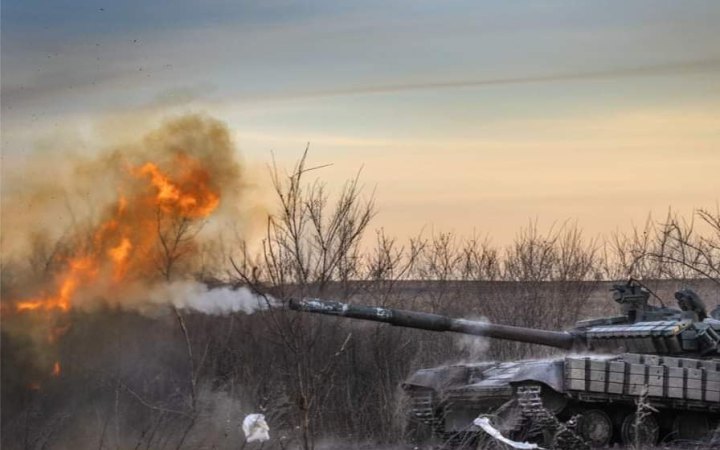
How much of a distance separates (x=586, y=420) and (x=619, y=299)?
114 inches

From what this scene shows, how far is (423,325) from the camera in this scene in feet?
56.7

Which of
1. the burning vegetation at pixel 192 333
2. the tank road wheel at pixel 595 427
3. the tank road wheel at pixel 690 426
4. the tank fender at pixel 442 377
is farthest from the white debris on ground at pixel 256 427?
the tank road wheel at pixel 690 426

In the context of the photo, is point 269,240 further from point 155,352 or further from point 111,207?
point 155,352

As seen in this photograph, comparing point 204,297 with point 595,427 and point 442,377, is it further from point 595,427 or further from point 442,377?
point 595,427

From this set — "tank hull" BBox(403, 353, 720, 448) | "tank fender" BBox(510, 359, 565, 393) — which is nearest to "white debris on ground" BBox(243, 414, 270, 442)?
"tank hull" BBox(403, 353, 720, 448)

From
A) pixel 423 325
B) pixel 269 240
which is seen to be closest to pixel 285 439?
pixel 423 325

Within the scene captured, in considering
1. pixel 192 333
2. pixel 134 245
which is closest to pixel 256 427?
pixel 134 245

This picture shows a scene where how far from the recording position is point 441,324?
1755 cm

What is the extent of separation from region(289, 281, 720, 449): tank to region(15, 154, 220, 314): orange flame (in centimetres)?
229

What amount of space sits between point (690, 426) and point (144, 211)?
9304mm

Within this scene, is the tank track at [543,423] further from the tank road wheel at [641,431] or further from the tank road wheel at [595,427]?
the tank road wheel at [641,431]

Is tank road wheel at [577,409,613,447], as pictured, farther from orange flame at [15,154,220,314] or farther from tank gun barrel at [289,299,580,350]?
orange flame at [15,154,220,314]

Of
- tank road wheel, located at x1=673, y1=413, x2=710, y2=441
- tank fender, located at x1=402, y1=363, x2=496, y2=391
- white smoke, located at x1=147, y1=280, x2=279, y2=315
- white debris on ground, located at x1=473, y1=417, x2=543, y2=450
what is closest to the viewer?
white smoke, located at x1=147, y1=280, x2=279, y2=315

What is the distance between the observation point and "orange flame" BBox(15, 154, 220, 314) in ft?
44.1
